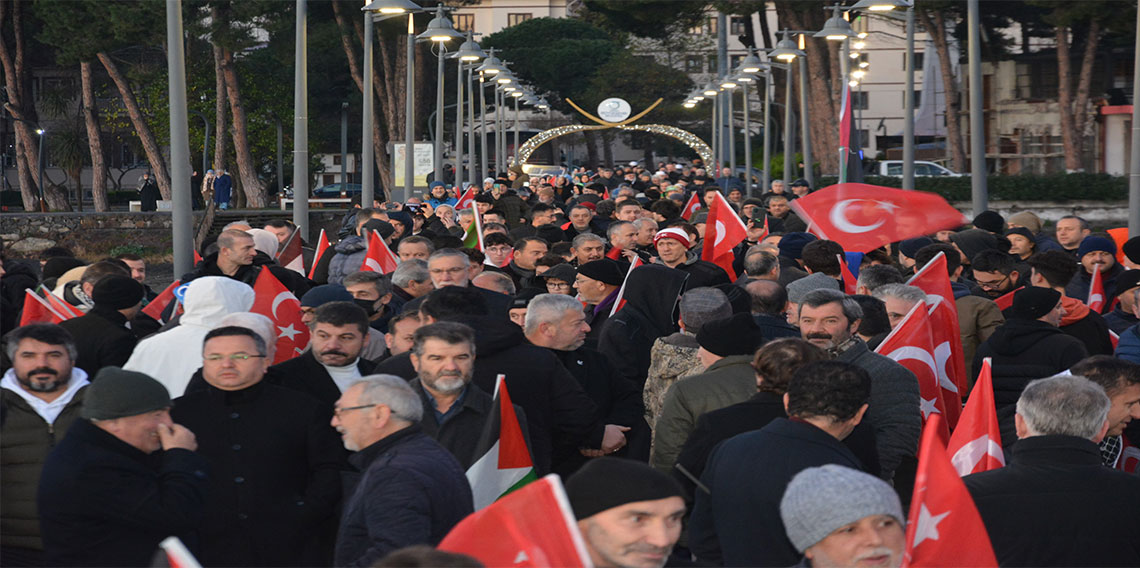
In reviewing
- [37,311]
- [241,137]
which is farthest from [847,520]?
[241,137]

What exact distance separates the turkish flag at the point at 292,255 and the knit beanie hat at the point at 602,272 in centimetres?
474

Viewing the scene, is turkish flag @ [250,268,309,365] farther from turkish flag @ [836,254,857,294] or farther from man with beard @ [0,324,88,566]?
turkish flag @ [836,254,857,294]

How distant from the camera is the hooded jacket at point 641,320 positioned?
327 inches

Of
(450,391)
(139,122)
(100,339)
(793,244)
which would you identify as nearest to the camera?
(450,391)

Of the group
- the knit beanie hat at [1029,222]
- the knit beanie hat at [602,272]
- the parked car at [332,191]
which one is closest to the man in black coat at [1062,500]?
the knit beanie hat at [602,272]

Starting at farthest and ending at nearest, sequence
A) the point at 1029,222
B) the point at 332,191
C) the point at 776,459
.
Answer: the point at 332,191 → the point at 1029,222 → the point at 776,459

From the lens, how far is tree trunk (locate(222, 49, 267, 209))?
157 feet

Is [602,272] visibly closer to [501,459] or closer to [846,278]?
[846,278]

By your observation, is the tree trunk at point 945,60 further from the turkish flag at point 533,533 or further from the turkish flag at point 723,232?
the turkish flag at point 533,533

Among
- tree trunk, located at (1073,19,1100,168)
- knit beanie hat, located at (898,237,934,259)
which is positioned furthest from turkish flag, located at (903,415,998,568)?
tree trunk, located at (1073,19,1100,168)

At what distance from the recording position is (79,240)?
3891 cm

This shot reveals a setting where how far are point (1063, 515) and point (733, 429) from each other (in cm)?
131

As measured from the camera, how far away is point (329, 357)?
6691 mm

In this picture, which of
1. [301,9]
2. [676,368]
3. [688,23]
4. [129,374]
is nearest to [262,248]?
[676,368]
